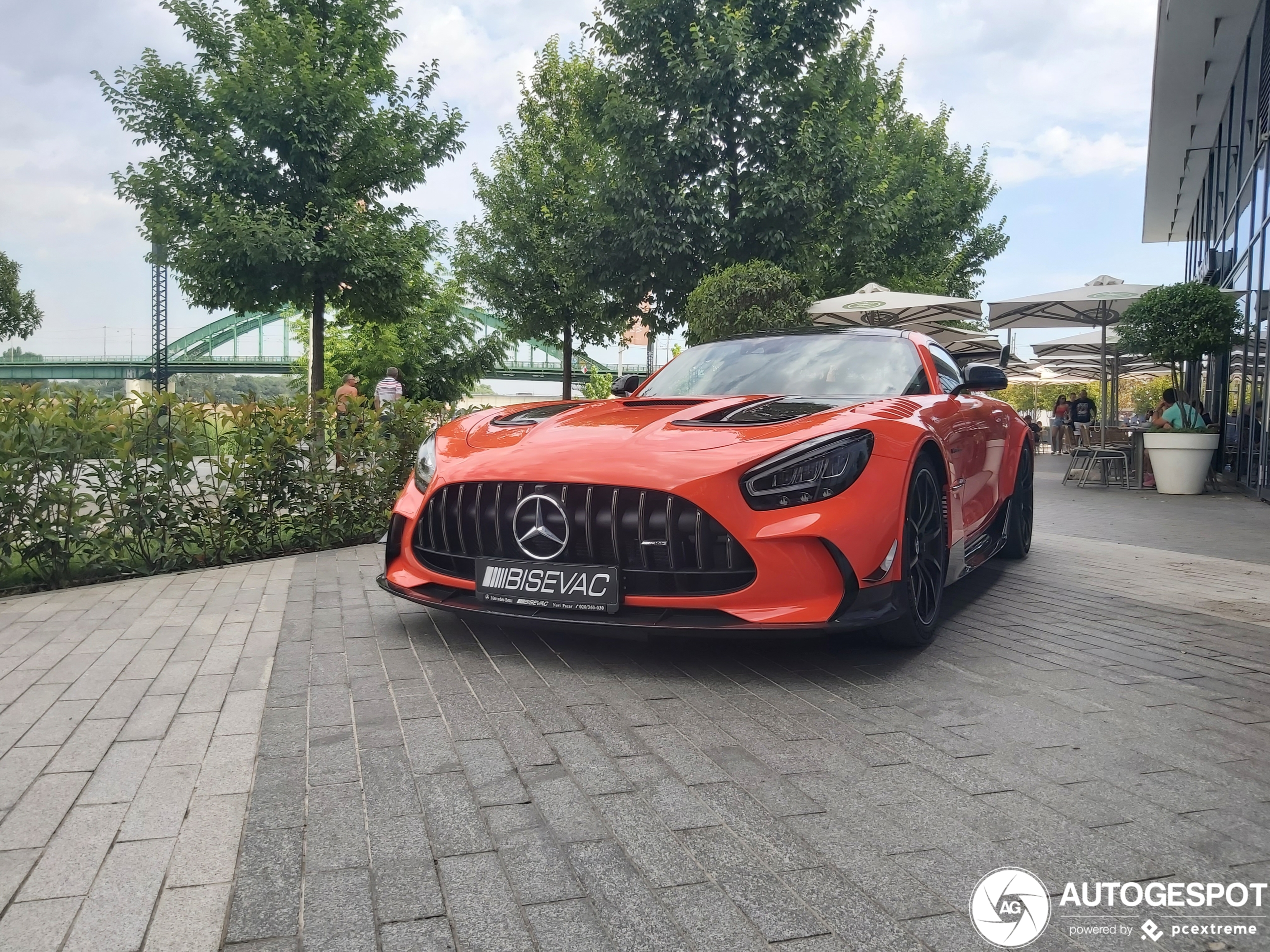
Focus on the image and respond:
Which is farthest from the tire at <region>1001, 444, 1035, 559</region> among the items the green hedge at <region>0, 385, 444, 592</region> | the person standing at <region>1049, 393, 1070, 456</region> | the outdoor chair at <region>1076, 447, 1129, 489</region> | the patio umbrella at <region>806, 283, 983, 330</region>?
the person standing at <region>1049, 393, 1070, 456</region>

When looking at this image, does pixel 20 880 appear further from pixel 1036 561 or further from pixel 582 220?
pixel 582 220

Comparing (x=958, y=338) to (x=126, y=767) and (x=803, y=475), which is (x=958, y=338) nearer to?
(x=803, y=475)

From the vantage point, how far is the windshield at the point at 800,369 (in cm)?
447

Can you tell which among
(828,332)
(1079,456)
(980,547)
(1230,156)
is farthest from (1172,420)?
(828,332)

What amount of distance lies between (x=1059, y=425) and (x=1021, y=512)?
Result: 70.1 ft

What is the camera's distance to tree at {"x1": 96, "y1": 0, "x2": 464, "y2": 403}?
12430 millimetres

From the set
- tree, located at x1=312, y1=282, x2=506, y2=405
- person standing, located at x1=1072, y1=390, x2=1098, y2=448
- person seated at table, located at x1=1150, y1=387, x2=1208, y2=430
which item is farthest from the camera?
tree, located at x1=312, y1=282, x2=506, y2=405

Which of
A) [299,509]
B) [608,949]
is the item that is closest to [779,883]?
[608,949]

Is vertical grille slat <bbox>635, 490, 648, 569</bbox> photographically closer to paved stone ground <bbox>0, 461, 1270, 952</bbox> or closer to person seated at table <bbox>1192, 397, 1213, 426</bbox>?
paved stone ground <bbox>0, 461, 1270, 952</bbox>

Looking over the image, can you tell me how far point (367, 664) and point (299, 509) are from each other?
10.1 feet

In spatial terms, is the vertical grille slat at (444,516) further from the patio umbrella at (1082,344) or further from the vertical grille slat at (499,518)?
the patio umbrella at (1082,344)

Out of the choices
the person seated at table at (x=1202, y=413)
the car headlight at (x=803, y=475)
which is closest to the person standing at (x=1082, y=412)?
the person seated at table at (x=1202, y=413)

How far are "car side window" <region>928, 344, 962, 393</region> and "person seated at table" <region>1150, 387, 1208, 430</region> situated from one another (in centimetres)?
828

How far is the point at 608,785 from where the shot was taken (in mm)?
2385
